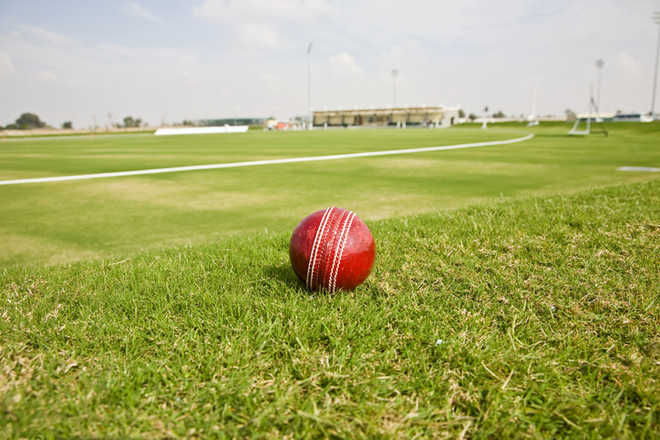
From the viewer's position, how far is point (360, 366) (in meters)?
2.69

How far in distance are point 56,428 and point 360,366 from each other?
5.43ft

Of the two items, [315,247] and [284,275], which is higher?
[315,247]

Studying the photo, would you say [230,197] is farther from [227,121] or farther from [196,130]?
[227,121]

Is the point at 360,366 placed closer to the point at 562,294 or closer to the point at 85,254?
the point at 562,294

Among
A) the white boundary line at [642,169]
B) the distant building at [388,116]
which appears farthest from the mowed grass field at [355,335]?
the distant building at [388,116]

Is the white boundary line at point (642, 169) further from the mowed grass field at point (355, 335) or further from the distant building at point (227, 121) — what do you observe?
the distant building at point (227, 121)

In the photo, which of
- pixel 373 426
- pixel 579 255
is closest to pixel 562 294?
pixel 579 255

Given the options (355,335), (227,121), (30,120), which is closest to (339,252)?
(355,335)

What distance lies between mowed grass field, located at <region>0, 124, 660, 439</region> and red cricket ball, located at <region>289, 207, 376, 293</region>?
0.63 feet

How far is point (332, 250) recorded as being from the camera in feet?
11.1

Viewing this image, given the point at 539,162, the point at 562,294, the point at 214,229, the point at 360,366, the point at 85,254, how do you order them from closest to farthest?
1. the point at 360,366
2. the point at 562,294
3. the point at 85,254
4. the point at 214,229
5. the point at 539,162

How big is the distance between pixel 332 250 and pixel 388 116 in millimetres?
124364

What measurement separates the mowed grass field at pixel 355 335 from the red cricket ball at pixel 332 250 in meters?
0.19

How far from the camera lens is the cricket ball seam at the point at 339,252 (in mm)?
3391
